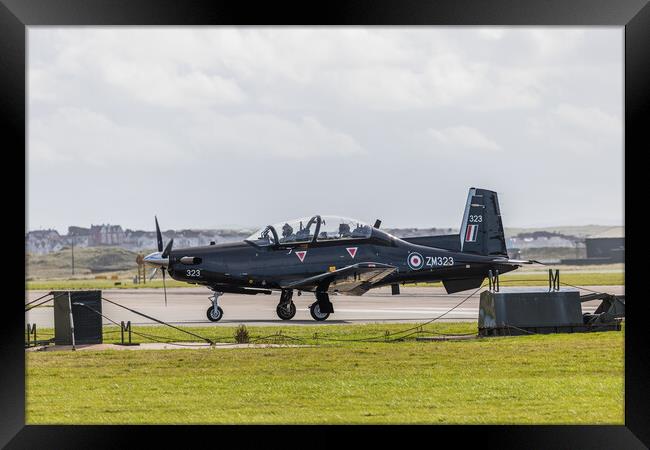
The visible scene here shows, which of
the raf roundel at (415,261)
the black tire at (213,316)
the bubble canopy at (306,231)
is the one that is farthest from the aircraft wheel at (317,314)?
the raf roundel at (415,261)

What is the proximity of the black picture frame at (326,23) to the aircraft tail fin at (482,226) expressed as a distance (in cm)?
1453

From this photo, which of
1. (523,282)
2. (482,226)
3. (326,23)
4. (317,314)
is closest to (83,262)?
(523,282)

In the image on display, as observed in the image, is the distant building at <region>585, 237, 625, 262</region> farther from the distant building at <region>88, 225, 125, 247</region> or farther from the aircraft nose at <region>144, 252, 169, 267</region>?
the aircraft nose at <region>144, 252, 169, 267</region>

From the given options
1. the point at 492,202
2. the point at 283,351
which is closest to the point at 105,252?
the point at 492,202

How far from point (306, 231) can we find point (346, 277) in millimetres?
1127

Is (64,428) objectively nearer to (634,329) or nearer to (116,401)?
(116,401)

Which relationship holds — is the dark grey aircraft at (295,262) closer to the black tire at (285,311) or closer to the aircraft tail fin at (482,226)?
the black tire at (285,311)

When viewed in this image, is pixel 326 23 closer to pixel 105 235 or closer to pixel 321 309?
pixel 321 309

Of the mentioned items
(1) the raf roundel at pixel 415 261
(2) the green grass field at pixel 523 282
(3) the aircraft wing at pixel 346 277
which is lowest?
(2) the green grass field at pixel 523 282

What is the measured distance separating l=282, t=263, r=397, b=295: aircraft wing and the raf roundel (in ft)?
2.42

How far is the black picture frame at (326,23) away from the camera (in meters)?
5.27

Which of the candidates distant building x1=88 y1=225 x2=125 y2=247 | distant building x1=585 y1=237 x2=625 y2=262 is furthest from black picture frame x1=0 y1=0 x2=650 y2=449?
distant building x1=88 y1=225 x2=125 y2=247

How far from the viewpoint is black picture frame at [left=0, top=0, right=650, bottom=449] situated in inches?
207

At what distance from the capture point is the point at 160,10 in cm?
544
